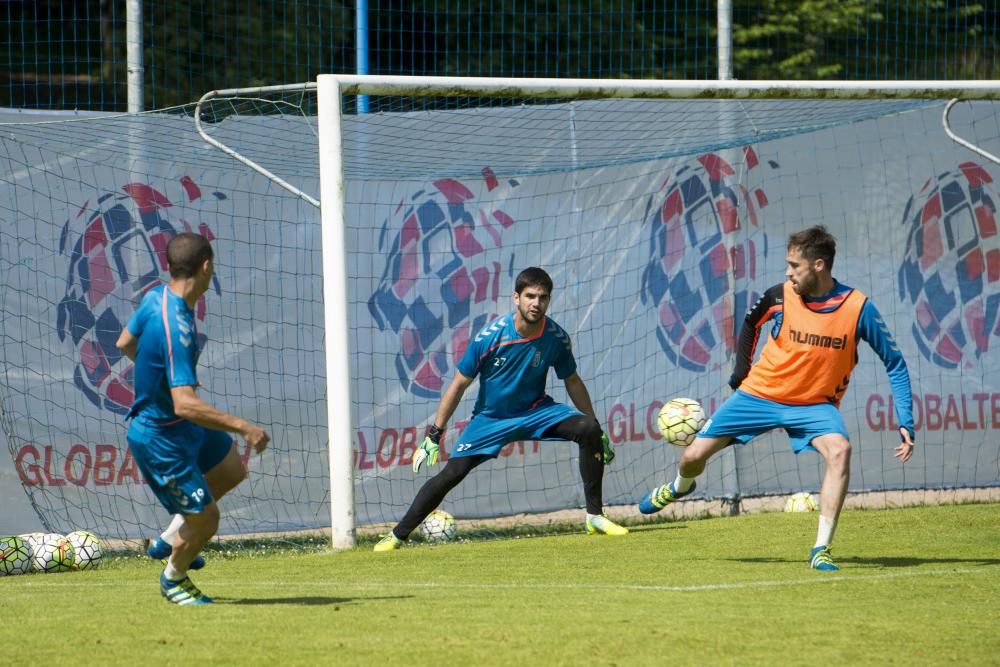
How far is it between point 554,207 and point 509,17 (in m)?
8.47

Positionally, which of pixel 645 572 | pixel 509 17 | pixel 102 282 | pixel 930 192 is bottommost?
pixel 645 572

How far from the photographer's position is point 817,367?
744cm

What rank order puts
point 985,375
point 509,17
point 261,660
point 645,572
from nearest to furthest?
1. point 261,660
2. point 645,572
3. point 985,375
4. point 509,17

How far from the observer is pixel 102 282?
9.58m

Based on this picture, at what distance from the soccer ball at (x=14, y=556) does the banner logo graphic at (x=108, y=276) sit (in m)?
1.45

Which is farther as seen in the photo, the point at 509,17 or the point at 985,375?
the point at 509,17

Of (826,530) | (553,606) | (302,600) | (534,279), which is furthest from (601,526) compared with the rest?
(302,600)

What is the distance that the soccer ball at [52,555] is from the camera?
8328mm

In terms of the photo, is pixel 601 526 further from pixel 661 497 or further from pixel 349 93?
pixel 349 93

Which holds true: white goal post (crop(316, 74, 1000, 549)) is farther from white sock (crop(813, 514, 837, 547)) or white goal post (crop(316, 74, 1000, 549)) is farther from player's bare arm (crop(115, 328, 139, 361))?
white sock (crop(813, 514, 837, 547))

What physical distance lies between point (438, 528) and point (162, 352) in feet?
14.1

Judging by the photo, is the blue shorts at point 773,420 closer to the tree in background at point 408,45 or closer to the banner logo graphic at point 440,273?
the banner logo graphic at point 440,273

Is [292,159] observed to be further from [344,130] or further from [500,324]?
[500,324]

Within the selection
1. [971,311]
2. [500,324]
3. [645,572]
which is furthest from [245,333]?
[971,311]
